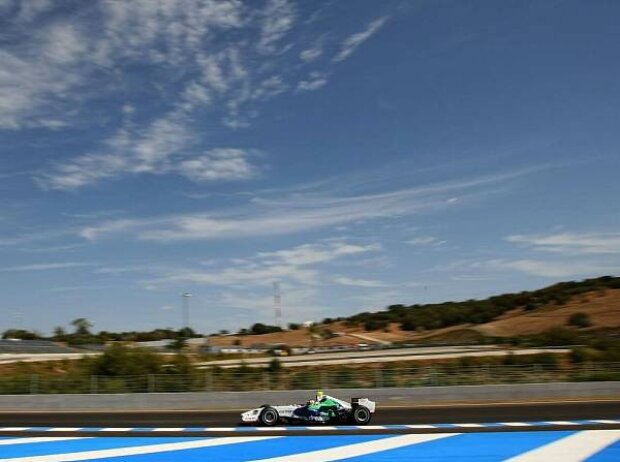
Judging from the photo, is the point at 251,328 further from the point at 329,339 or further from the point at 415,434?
the point at 415,434

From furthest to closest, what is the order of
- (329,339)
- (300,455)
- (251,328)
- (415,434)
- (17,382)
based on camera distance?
(251,328) → (329,339) → (17,382) → (415,434) → (300,455)

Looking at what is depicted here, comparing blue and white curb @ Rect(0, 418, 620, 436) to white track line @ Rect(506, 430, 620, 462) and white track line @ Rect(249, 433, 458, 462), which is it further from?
white track line @ Rect(506, 430, 620, 462)

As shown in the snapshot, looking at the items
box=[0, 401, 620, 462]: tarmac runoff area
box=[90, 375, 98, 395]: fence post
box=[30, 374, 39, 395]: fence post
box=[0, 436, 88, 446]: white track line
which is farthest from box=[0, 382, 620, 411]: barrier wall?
box=[0, 436, 88, 446]: white track line

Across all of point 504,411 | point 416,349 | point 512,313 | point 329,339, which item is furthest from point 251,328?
point 504,411

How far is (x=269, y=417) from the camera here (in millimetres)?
16672

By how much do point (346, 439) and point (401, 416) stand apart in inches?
238

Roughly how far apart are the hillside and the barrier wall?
5141 cm

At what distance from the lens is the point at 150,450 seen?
1192cm

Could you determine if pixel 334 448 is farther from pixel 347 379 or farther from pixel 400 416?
pixel 347 379

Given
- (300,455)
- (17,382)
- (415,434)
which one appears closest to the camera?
(300,455)

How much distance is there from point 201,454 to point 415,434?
4880 millimetres

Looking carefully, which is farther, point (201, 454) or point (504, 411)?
point (504, 411)

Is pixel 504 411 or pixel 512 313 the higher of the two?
pixel 512 313

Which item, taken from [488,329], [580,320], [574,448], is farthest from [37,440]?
[488,329]
